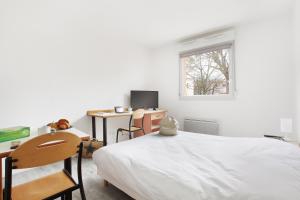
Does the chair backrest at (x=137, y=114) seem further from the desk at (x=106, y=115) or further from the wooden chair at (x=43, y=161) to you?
the wooden chair at (x=43, y=161)

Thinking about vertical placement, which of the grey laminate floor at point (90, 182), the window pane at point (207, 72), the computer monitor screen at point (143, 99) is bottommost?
the grey laminate floor at point (90, 182)

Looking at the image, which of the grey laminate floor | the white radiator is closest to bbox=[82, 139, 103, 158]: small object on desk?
the grey laminate floor

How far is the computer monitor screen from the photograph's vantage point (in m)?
3.84

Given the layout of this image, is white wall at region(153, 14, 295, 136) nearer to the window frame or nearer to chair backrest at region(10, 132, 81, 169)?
the window frame

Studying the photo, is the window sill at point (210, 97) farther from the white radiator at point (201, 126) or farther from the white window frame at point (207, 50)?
the white radiator at point (201, 126)

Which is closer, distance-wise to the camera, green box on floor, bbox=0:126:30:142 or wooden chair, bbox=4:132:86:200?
wooden chair, bbox=4:132:86:200

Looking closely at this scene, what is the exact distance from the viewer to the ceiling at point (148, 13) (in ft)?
7.68

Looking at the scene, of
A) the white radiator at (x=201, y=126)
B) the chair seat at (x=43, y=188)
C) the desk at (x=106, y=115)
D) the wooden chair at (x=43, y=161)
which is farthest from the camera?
the white radiator at (x=201, y=126)

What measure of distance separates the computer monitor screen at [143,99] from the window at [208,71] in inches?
26.3

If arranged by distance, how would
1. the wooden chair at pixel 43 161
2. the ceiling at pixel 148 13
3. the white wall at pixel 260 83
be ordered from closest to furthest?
the wooden chair at pixel 43 161 < the ceiling at pixel 148 13 < the white wall at pixel 260 83

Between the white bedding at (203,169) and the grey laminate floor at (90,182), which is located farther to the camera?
the grey laminate floor at (90,182)

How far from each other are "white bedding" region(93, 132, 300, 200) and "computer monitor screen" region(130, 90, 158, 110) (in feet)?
6.25

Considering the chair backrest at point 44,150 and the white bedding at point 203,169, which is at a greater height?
the chair backrest at point 44,150

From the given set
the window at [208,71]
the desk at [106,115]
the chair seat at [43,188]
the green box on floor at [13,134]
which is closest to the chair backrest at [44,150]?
the chair seat at [43,188]
